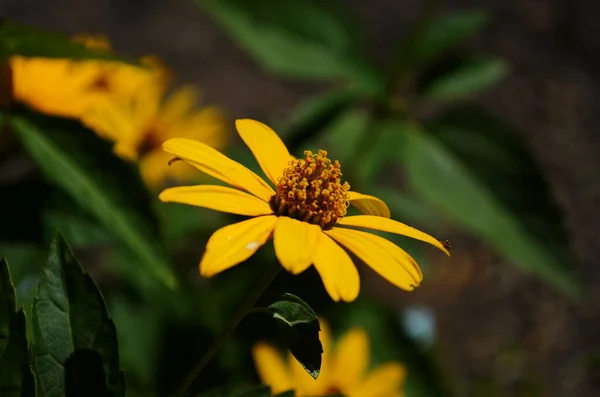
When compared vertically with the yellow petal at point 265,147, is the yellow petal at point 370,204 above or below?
above

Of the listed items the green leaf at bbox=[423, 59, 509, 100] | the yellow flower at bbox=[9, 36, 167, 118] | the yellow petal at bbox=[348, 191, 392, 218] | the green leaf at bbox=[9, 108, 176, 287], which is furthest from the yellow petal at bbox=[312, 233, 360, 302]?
the green leaf at bbox=[423, 59, 509, 100]

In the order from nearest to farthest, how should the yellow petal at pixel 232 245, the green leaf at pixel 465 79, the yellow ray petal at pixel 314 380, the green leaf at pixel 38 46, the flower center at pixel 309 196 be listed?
the yellow petal at pixel 232 245
the flower center at pixel 309 196
the green leaf at pixel 38 46
the yellow ray petal at pixel 314 380
the green leaf at pixel 465 79

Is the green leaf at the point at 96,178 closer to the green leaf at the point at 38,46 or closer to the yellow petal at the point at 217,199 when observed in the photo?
the green leaf at the point at 38,46

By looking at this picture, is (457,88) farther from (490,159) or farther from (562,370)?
(562,370)

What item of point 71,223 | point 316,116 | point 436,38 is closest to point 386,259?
point 71,223

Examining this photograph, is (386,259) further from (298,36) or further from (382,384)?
(298,36)

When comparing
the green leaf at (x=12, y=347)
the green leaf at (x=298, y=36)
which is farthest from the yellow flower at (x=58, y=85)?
the green leaf at (x=12, y=347)

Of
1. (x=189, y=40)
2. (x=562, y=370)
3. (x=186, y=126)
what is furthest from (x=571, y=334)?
(x=189, y=40)

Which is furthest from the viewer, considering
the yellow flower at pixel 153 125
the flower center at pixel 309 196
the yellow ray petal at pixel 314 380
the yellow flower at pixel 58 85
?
the yellow flower at pixel 153 125
